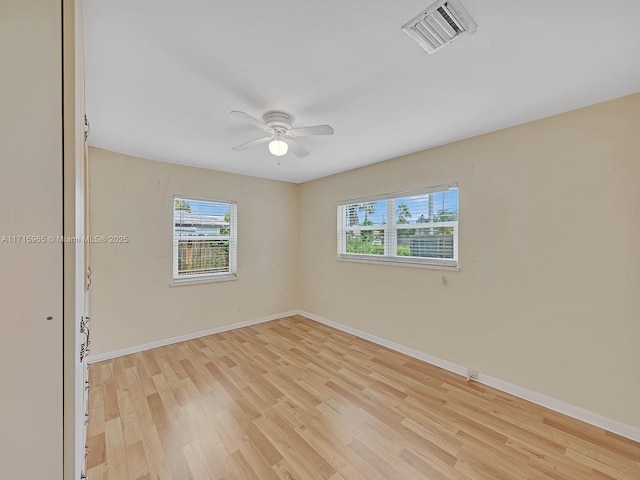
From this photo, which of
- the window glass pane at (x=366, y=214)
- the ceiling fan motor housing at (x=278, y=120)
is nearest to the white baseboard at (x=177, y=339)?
the window glass pane at (x=366, y=214)

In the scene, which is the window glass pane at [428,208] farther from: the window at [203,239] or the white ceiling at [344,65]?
the window at [203,239]

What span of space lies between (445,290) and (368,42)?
8.12 feet

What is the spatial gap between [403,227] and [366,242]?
2.17 ft

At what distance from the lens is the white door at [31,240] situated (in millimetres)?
684

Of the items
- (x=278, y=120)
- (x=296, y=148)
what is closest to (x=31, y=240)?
(x=278, y=120)

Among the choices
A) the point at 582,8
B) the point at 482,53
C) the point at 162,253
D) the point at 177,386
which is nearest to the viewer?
the point at 582,8

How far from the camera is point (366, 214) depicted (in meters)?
3.87

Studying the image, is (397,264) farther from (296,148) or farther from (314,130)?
(314,130)

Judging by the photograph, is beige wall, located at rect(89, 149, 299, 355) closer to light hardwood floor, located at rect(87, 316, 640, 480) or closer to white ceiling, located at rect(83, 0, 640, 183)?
light hardwood floor, located at rect(87, 316, 640, 480)

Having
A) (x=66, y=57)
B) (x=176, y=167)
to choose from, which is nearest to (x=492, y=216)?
(x=66, y=57)

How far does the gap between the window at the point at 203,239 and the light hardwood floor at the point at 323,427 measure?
128 centimetres

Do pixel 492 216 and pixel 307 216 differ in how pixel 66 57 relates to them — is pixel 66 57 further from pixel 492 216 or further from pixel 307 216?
pixel 307 216

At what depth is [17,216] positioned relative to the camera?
691 mm

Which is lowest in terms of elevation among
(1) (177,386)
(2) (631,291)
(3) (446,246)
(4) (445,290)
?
(1) (177,386)
